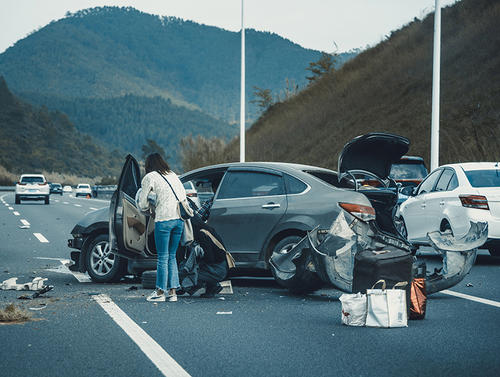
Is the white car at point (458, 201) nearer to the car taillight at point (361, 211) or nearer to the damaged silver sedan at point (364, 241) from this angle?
the damaged silver sedan at point (364, 241)

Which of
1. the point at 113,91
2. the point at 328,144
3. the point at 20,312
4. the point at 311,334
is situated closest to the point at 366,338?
the point at 311,334

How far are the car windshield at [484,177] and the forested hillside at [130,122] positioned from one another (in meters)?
146

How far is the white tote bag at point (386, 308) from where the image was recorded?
23.1 ft

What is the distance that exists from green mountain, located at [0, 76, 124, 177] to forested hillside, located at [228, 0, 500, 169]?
68.7 m

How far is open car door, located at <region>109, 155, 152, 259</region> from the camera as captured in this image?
906 centimetres

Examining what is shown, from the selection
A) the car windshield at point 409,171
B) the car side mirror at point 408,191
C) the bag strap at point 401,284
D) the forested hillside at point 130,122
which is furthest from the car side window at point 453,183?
the forested hillside at point 130,122

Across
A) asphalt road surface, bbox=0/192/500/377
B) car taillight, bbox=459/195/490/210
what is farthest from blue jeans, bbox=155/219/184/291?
car taillight, bbox=459/195/490/210

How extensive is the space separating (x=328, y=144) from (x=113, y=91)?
463 ft

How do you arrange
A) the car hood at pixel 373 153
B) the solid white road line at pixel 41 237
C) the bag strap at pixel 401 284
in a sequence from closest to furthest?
the bag strap at pixel 401 284, the car hood at pixel 373 153, the solid white road line at pixel 41 237

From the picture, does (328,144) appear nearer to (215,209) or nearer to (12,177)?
(215,209)

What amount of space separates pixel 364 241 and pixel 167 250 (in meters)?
2.28

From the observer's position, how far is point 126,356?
587cm

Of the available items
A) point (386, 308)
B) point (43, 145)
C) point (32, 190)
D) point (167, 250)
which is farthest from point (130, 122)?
point (386, 308)

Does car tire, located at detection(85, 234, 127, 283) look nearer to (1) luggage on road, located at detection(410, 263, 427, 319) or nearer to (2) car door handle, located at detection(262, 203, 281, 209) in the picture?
(2) car door handle, located at detection(262, 203, 281, 209)
